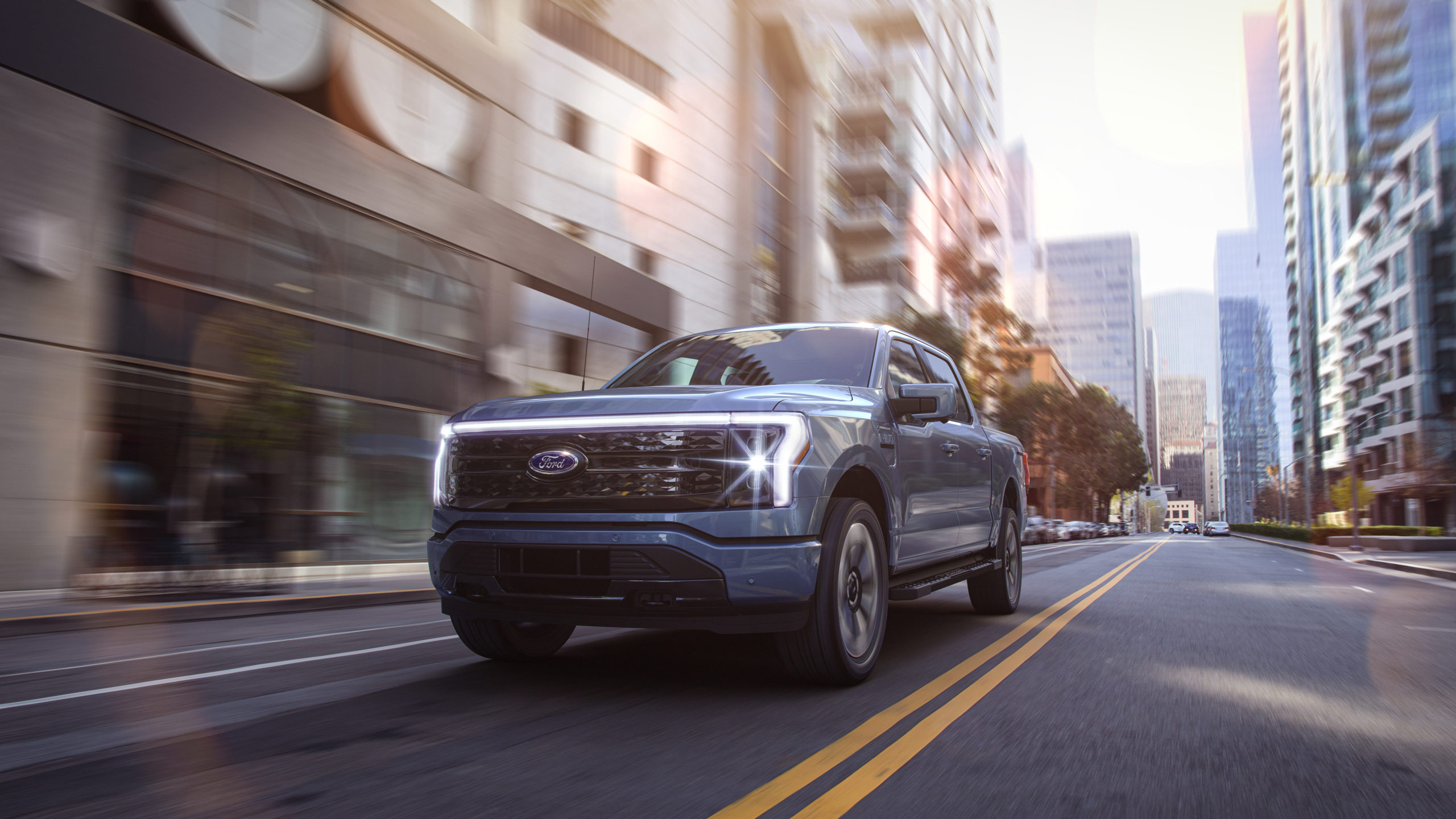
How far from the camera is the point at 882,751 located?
3568 millimetres

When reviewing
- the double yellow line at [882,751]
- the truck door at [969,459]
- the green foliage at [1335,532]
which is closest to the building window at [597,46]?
the truck door at [969,459]

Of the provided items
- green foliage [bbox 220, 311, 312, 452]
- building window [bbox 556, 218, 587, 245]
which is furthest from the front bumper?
building window [bbox 556, 218, 587, 245]

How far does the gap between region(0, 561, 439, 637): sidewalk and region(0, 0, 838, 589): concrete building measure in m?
0.98

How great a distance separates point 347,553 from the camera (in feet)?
51.0

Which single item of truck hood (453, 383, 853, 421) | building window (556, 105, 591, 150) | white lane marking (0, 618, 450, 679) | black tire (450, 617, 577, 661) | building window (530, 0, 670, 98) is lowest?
white lane marking (0, 618, 450, 679)

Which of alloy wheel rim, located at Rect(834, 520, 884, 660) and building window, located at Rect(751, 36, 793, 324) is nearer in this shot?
alloy wheel rim, located at Rect(834, 520, 884, 660)

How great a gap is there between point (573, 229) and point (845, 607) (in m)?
19.4

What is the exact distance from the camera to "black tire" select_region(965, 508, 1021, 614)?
803cm

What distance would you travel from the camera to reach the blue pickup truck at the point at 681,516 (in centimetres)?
413

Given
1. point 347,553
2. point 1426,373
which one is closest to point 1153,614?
point 347,553

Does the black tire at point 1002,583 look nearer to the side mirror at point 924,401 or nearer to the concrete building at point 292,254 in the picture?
the side mirror at point 924,401

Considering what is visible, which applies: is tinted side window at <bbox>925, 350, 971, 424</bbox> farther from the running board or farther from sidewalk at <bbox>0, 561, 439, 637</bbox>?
sidewalk at <bbox>0, 561, 439, 637</bbox>

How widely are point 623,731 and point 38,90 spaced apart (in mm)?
11174

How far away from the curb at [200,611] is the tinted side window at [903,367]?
11.2 ft
